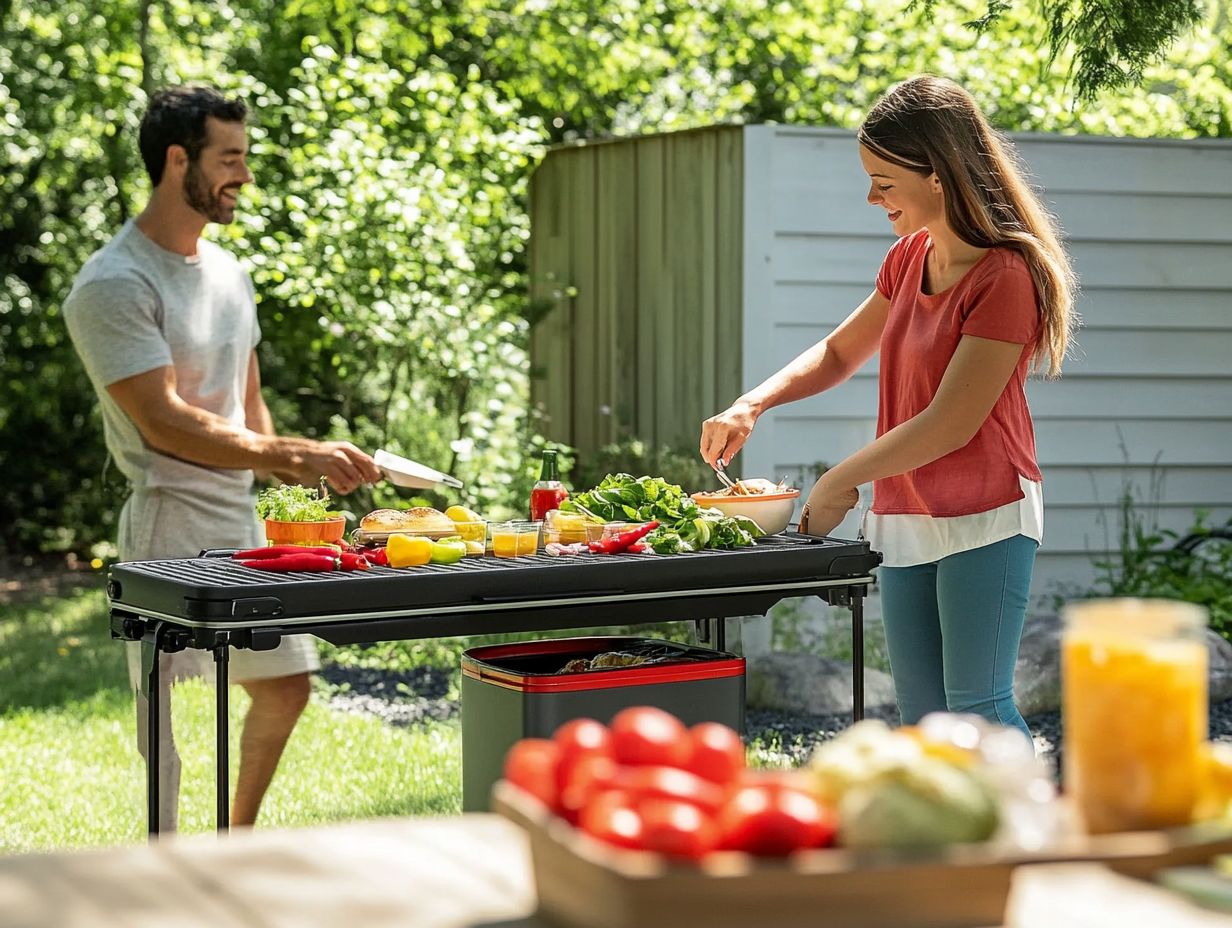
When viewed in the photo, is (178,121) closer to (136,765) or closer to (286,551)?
(286,551)

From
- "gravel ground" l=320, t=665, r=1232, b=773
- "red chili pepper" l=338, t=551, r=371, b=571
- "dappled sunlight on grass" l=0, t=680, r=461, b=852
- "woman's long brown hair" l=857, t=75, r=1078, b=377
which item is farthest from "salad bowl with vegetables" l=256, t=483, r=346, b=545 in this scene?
"gravel ground" l=320, t=665, r=1232, b=773

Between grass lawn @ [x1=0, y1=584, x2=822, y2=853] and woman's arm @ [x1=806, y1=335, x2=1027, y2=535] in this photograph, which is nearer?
woman's arm @ [x1=806, y1=335, x2=1027, y2=535]

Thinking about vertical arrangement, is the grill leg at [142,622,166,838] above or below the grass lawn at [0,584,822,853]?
above

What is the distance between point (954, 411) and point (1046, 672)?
309 cm

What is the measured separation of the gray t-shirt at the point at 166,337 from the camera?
4.12 m

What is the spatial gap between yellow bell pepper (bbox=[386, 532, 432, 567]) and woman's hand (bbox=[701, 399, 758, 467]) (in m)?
0.74

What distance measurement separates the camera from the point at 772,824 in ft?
4.65

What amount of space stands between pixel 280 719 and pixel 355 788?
3.57 feet

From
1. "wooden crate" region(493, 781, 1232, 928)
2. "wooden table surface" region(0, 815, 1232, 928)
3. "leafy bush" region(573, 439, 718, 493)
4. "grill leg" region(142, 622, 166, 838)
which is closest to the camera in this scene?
"wooden crate" region(493, 781, 1232, 928)

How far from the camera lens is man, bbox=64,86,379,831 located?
13.5ft

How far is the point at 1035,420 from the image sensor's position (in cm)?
710

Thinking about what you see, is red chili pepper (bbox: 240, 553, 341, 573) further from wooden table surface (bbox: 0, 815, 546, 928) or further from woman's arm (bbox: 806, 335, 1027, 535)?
wooden table surface (bbox: 0, 815, 546, 928)

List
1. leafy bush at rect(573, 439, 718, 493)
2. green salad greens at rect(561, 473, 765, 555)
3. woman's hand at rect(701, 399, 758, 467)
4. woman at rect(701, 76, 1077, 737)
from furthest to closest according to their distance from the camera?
leafy bush at rect(573, 439, 718, 493) < woman's hand at rect(701, 399, 758, 467) < green salad greens at rect(561, 473, 765, 555) < woman at rect(701, 76, 1077, 737)

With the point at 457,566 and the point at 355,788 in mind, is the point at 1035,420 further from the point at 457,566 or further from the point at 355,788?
the point at 457,566
